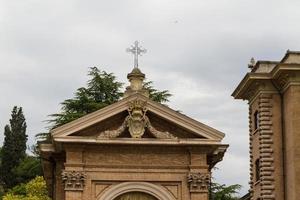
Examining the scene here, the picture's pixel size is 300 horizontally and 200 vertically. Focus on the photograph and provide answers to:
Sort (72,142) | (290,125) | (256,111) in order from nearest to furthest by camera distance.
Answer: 1. (72,142)
2. (290,125)
3. (256,111)

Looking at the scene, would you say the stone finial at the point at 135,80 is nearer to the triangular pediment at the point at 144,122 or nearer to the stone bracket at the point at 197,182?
the triangular pediment at the point at 144,122

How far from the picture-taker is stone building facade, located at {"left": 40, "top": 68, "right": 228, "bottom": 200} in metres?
39.7

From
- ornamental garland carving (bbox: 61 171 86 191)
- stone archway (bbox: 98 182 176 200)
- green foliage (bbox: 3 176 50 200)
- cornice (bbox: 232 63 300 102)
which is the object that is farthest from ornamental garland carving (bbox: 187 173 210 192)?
green foliage (bbox: 3 176 50 200)

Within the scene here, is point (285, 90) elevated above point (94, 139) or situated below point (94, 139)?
above

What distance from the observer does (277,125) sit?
50031 mm

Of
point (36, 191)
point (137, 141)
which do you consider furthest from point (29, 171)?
point (137, 141)

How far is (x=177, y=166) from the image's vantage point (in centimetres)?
4053

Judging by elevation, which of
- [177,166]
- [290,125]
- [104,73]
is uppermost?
[104,73]

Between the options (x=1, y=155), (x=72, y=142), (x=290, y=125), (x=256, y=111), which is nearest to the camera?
(x=72, y=142)

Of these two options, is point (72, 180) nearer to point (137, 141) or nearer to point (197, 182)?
point (137, 141)

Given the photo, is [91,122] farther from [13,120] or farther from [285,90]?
[13,120]

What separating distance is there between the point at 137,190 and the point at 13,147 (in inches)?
2471

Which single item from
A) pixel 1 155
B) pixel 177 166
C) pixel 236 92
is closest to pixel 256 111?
pixel 236 92

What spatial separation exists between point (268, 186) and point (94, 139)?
43.3 ft
